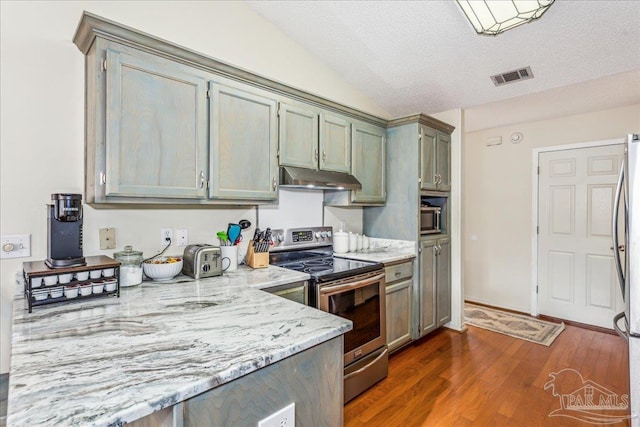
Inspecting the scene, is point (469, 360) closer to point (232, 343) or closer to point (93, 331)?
point (232, 343)

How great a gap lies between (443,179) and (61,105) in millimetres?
3196

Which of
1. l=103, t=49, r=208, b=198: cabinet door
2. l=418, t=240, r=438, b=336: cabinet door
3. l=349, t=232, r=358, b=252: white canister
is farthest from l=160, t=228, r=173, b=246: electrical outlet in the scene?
l=418, t=240, r=438, b=336: cabinet door

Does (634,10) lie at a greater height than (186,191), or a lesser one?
greater

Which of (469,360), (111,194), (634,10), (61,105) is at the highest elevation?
(634,10)

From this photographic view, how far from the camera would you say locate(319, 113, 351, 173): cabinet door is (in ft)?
8.68

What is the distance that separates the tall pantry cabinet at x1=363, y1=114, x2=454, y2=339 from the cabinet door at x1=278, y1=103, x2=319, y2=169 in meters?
1.03

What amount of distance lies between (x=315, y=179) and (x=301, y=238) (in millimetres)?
672

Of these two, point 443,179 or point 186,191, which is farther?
point 443,179

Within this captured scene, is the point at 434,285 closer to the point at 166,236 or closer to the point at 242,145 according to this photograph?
the point at 242,145

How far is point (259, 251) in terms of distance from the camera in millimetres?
2361

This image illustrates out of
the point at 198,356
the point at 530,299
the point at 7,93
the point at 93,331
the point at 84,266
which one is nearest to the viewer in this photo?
the point at 198,356

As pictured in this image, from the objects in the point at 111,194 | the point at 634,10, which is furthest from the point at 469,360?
the point at 111,194

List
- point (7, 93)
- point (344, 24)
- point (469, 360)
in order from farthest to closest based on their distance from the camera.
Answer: point (469, 360) → point (344, 24) → point (7, 93)

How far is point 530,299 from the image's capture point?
407cm
